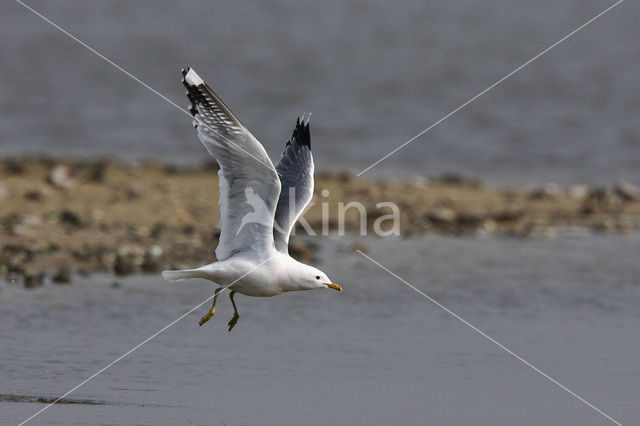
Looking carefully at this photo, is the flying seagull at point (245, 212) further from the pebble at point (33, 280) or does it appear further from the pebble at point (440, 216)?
the pebble at point (440, 216)

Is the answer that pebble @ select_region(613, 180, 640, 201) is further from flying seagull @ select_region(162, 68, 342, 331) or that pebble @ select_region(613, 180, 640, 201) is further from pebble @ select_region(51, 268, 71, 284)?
pebble @ select_region(51, 268, 71, 284)

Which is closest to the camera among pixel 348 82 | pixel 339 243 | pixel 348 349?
pixel 348 349

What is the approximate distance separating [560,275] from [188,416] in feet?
20.4

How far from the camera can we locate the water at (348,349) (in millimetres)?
8680

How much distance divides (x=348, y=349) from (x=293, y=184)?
1.55 metres

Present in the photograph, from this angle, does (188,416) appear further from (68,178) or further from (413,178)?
(413,178)

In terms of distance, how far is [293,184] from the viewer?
34.2ft

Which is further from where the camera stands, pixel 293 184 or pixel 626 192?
pixel 626 192

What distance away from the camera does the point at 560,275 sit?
43.8 feet
